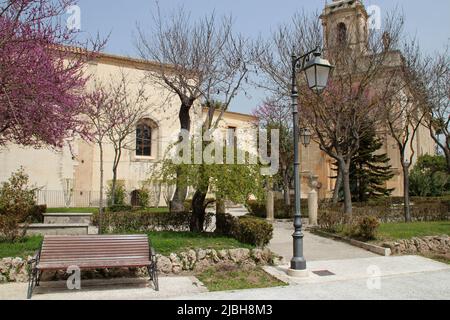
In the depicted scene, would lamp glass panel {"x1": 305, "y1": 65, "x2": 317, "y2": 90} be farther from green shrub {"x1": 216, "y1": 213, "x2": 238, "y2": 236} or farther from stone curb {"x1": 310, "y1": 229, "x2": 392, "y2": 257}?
stone curb {"x1": 310, "y1": 229, "x2": 392, "y2": 257}

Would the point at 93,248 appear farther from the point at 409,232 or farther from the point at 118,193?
the point at 118,193

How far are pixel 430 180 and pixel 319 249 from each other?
25.1 meters

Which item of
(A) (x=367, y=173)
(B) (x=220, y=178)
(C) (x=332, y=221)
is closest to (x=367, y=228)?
(C) (x=332, y=221)

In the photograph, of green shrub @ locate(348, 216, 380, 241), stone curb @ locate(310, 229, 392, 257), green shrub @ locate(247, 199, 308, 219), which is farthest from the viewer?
green shrub @ locate(247, 199, 308, 219)

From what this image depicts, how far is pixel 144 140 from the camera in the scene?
98.9ft

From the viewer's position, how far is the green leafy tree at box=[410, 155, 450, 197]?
31.8 metres

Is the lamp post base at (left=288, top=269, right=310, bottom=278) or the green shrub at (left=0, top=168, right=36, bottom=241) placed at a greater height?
the green shrub at (left=0, top=168, right=36, bottom=241)

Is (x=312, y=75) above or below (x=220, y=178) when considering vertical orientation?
above

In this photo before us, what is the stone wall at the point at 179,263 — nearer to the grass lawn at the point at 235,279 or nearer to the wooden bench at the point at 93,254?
the grass lawn at the point at 235,279

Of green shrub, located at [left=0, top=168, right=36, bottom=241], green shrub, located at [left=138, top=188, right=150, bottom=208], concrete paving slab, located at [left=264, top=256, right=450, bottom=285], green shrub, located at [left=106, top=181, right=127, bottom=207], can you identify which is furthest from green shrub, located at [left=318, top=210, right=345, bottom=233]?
green shrub, located at [left=106, top=181, right=127, bottom=207]

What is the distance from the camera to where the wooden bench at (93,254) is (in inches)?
272

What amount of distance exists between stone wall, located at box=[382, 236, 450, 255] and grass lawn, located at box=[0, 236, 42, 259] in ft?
29.7
